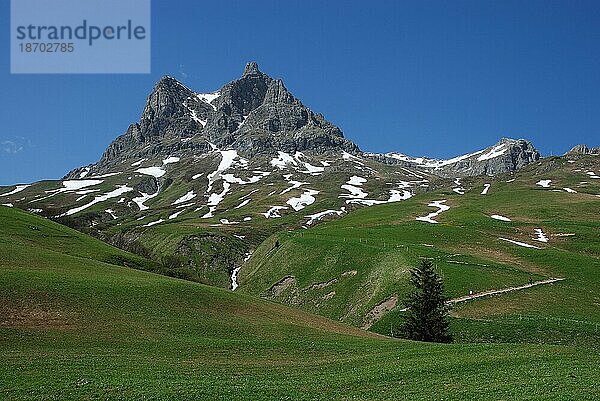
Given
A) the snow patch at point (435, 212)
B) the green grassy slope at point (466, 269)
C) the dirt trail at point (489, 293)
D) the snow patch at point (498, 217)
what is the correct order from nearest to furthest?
the green grassy slope at point (466, 269), the dirt trail at point (489, 293), the snow patch at point (498, 217), the snow patch at point (435, 212)

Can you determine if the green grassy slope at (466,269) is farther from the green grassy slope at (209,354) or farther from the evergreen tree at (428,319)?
the green grassy slope at (209,354)

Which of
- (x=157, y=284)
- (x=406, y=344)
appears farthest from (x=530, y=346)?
(x=157, y=284)

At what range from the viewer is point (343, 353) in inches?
1540

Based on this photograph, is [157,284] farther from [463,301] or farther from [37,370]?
[463,301]

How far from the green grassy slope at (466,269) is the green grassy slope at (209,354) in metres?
18.4

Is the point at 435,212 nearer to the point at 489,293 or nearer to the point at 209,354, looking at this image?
the point at 489,293

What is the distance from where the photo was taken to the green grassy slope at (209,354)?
26.4m

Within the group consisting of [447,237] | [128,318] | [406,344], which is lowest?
[406,344]

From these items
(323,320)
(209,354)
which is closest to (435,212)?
(323,320)

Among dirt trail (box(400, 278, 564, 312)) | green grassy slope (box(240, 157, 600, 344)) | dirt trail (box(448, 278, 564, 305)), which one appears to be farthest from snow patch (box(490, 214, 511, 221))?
dirt trail (box(448, 278, 564, 305))

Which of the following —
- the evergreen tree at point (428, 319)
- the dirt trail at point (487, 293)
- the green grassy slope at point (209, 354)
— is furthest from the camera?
the dirt trail at point (487, 293)

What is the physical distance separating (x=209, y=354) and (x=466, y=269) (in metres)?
51.2

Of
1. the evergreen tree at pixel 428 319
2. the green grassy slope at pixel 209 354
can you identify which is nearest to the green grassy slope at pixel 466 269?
the evergreen tree at pixel 428 319

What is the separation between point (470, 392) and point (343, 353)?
48.4 feet
